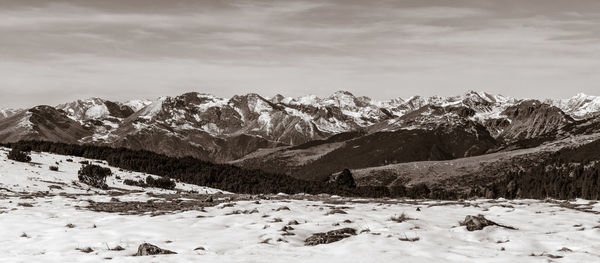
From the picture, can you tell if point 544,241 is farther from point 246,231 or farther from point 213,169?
point 213,169

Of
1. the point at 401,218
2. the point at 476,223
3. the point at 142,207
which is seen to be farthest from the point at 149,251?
the point at 142,207

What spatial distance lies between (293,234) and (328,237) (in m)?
1.95

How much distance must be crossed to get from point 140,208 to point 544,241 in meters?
24.5

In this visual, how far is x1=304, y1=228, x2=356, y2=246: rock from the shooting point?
912 inches

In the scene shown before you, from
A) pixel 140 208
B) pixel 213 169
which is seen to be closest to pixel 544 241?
pixel 140 208

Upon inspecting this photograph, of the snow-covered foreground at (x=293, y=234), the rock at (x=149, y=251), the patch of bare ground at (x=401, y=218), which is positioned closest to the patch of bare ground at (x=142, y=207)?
the snow-covered foreground at (x=293, y=234)

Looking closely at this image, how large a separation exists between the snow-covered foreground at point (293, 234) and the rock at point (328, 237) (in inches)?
15.6

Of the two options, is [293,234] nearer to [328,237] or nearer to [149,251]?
[328,237]

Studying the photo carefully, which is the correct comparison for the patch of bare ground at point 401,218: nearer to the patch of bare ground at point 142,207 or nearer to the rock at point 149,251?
the rock at point 149,251

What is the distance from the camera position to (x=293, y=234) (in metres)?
25.0

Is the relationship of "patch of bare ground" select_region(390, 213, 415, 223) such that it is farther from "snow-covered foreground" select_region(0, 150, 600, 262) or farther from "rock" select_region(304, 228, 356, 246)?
"rock" select_region(304, 228, 356, 246)

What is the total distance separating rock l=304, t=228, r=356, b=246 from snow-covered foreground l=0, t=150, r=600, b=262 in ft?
1.30

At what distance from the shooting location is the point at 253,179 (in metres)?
189

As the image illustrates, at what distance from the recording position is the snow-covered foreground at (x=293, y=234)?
20.4 meters
